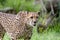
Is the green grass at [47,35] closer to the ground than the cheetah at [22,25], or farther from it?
closer to the ground

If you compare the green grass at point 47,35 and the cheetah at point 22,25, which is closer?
the cheetah at point 22,25

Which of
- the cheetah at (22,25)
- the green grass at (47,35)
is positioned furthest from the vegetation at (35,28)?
the cheetah at (22,25)

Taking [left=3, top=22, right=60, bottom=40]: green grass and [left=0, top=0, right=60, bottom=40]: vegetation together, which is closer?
[left=3, top=22, right=60, bottom=40]: green grass

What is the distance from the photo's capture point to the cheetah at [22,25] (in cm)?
830

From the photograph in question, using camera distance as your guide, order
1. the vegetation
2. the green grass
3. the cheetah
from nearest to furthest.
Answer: the cheetah
the green grass
the vegetation

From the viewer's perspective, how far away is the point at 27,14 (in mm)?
8422

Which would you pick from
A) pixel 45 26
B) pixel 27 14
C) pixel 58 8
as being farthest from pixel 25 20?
pixel 58 8

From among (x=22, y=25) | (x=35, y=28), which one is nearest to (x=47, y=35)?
(x=35, y=28)

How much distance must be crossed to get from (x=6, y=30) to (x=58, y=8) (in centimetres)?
460

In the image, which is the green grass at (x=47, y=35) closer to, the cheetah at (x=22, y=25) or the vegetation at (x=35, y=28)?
the vegetation at (x=35, y=28)

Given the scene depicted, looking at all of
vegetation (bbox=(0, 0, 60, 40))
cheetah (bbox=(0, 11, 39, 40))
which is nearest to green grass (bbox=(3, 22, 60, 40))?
vegetation (bbox=(0, 0, 60, 40))

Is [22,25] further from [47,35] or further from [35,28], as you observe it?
[35,28]

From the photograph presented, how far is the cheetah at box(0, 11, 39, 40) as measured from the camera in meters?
8.30

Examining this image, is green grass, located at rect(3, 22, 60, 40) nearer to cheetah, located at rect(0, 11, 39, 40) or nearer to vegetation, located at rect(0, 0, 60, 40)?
vegetation, located at rect(0, 0, 60, 40)
